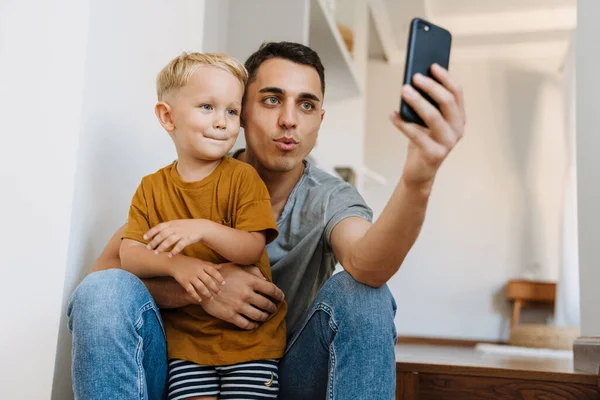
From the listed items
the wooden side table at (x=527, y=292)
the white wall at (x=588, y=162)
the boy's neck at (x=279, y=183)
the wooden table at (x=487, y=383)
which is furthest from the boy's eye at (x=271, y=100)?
the wooden side table at (x=527, y=292)

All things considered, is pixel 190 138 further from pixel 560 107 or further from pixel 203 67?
pixel 560 107

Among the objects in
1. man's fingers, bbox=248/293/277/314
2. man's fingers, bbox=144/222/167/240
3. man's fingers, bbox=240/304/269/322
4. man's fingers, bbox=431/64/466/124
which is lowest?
man's fingers, bbox=240/304/269/322

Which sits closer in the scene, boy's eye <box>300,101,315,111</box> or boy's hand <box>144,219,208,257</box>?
boy's hand <box>144,219,208,257</box>

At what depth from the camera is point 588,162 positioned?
1.74 m

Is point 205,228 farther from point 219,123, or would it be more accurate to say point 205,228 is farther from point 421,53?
point 421,53

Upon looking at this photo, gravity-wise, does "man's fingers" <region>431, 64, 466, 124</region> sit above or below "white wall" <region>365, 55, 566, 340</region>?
below

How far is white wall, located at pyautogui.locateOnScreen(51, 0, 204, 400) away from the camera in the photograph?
3.75 feet

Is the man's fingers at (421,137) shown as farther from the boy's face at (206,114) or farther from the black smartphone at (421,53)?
the boy's face at (206,114)

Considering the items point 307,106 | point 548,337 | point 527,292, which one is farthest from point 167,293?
point 527,292

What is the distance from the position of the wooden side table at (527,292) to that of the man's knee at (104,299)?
13.4ft

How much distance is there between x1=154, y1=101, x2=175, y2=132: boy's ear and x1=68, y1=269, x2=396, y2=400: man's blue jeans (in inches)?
11.5

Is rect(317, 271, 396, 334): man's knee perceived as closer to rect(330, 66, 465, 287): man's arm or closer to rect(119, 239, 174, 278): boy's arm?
rect(330, 66, 465, 287): man's arm

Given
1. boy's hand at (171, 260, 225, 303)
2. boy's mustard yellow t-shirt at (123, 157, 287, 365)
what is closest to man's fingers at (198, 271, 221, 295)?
boy's hand at (171, 260, 225, 303)

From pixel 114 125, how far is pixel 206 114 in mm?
271
